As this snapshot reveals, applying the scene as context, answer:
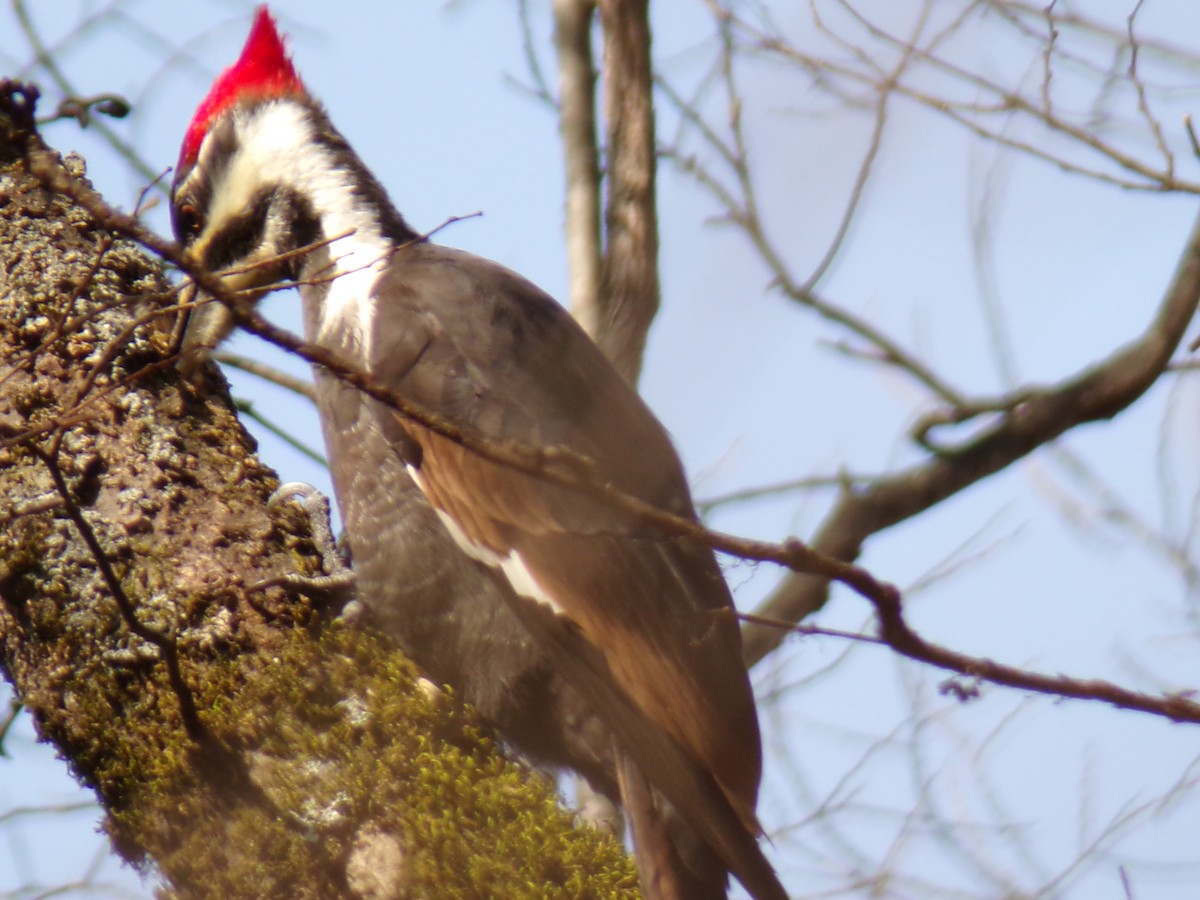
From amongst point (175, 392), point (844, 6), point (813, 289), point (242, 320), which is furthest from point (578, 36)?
point (242, 320)

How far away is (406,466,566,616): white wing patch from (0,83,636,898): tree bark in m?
0.24

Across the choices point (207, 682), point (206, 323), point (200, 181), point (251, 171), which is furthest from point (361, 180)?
point (207, 682)

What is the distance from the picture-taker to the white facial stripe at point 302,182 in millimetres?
2803

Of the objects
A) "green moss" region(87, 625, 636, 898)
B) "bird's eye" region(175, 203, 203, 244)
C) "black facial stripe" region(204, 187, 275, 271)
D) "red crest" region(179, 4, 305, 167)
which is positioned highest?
"red crest" region(179, 4, 305, 167)

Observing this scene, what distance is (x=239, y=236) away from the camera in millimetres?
2967

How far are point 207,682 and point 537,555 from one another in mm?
627

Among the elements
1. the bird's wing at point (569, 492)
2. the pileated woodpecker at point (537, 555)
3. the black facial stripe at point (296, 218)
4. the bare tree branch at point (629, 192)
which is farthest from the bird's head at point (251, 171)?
the bare tree branch at point (629, 192)

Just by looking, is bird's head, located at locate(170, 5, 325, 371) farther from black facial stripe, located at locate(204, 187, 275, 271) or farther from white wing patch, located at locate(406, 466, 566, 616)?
white wing patch, located at locate(406, 466, 566, 616)

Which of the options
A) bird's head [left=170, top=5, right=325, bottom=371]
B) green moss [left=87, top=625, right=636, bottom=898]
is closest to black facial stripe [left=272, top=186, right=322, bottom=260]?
bird's head [left=170, top=5, right=325, bottom=371]

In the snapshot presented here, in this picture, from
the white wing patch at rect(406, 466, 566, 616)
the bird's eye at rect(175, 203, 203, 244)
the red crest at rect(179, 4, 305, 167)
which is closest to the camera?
the white wing patch at rect(406, 466, 566, 616)

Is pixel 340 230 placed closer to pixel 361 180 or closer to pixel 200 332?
pixel 361 180

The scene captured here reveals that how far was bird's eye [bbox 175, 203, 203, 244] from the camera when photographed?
10.0ft

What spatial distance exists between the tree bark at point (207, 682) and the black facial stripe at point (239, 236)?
572 mm

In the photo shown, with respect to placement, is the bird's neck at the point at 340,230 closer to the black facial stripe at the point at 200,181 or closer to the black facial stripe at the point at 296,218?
the black facial stripe at the point at 296,218
